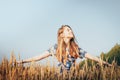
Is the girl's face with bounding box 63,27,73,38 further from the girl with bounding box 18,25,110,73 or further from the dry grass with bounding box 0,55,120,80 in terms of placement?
the dry grass with bounding box 0,55,120,80

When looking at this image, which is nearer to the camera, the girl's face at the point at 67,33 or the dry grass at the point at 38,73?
the dry grass at the point at 38,73

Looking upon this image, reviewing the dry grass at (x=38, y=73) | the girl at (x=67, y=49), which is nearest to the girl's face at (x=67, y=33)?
the girl at (x=67, y=49)

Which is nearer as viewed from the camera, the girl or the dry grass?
the dry grass

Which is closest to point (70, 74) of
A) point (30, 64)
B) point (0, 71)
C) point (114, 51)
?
point (30, 64)

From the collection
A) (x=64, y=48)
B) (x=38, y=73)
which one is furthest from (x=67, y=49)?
(x=38, y=73)

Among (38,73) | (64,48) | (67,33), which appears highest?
(67,33)

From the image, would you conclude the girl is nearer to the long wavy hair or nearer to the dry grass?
the long wavy hair

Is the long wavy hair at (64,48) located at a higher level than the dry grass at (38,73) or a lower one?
higher

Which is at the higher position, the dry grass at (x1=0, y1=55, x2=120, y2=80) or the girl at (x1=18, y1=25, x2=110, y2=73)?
the girl at (x1=18, y1=25, x2=110, y2=73)

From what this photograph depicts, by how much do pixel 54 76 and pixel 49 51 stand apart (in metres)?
2.17

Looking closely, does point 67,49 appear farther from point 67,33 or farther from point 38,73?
point 38,73

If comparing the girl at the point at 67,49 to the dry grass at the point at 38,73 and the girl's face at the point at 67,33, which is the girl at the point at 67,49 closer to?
the girl's face at the point at 67,33

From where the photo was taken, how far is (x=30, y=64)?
539cm

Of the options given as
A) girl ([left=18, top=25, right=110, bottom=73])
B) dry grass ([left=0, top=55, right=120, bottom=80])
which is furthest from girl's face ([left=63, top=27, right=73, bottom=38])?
dry grass ([left=0, top=55, right=120, bottom=80])
